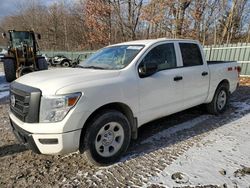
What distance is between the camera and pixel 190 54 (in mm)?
4891

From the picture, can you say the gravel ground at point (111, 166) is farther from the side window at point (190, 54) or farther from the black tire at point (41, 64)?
the black tire at point (41, 64)

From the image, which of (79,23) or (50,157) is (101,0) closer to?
(79,23)

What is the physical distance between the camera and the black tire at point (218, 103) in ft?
18.3

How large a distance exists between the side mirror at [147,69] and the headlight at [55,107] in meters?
1.27

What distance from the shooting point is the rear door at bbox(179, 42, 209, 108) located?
181 inches

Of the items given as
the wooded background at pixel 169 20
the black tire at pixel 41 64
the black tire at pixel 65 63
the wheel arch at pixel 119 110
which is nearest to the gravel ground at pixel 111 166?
the wheel arch at pixel 119 110

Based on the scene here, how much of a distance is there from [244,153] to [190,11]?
16.3 metres

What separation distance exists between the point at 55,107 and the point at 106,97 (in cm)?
72

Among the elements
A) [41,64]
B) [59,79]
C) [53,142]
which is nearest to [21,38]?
[41,64]

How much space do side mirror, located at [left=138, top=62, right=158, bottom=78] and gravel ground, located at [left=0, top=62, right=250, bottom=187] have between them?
1276mm

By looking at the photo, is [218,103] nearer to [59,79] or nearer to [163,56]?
[163,56]

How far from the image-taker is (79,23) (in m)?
38.2

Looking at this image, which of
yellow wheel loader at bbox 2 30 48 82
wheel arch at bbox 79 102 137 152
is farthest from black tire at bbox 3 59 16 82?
wheel arch at bbox 79 102 137 152

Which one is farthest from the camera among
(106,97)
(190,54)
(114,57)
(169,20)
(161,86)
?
(169,20)
